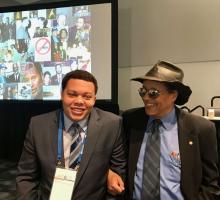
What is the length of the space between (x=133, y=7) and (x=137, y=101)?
1.20 metres

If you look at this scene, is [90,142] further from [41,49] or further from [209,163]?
[41,49]

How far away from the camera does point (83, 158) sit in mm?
1854

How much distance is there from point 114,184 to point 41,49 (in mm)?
2857

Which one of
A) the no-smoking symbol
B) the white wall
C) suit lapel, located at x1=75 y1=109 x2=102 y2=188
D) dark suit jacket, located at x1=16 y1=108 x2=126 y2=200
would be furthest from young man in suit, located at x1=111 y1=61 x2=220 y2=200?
the no-smoking symbol

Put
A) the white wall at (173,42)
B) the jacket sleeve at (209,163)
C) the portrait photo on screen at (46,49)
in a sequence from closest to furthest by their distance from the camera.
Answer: the jacket sleeve at (209,163)
the white wall at (173,42)
the portrait photo on screen at (46,49)

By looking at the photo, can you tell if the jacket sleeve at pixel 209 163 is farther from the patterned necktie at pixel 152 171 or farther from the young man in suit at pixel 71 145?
the young man in suit at pixel 71 145

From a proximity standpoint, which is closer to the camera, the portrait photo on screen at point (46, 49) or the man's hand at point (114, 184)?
the man's hand at point (114, 184)

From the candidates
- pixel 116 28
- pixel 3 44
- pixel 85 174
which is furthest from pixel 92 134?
pixel 3 44

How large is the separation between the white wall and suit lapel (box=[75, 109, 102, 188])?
228 cm

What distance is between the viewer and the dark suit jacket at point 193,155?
6.31 ft

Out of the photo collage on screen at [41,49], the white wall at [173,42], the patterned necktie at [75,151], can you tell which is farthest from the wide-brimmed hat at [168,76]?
the photo collage on screen at [41,49]

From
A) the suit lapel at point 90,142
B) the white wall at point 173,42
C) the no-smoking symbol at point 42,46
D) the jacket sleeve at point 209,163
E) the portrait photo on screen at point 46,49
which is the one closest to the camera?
the suit lapel at point 90,142

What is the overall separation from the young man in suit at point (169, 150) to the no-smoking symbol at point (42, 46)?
2548 mm

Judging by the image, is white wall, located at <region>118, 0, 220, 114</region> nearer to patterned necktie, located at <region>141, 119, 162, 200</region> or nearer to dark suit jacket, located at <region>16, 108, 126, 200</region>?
patterned necktie, located at <region>141, 119, 162, 200</region>
